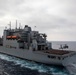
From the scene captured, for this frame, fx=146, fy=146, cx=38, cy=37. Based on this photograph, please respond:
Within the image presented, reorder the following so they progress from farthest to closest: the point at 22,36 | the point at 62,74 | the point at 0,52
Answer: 1. the point at 0,52
2. the point at 22,36
3. the point at 62,74

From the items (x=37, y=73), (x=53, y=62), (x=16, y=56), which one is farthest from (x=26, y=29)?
(x=37, y=73)

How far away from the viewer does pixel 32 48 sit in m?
40.5

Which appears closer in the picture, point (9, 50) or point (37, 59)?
point (37, 59)

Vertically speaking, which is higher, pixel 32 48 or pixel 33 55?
pixel 32 48

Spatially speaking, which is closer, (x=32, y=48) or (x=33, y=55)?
(x=33, y=55)

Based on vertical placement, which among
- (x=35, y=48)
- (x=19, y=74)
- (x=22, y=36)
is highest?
(x=22, y=36)

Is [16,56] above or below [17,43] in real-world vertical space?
below

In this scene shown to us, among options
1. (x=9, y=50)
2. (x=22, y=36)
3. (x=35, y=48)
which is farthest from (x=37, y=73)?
(x=9, y=50)

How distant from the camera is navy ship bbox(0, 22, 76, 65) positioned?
110 ft

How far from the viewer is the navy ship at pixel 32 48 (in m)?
33.5

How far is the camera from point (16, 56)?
4991 cm

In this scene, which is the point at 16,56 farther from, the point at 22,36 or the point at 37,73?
the point at 37,73

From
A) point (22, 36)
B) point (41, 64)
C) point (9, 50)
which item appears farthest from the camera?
point (9, 50)

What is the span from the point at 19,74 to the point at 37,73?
3.50 metres
